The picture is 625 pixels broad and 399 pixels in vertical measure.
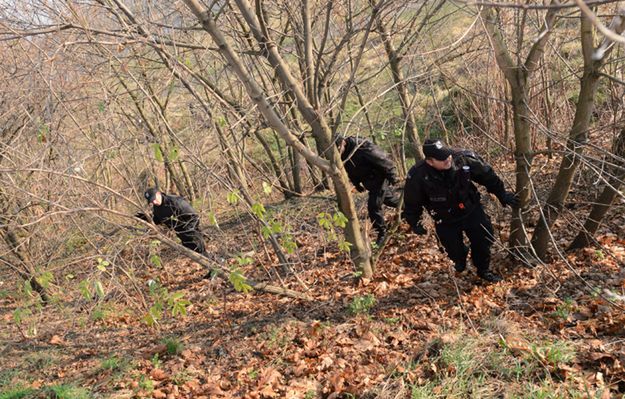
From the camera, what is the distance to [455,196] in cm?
447

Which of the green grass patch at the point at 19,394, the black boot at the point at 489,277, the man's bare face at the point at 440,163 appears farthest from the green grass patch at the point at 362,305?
the green grass patch at the point at 19,394

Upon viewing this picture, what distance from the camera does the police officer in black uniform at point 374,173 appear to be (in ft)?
19.4

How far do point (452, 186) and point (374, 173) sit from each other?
1888 mm

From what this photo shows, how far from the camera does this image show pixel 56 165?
5047mm

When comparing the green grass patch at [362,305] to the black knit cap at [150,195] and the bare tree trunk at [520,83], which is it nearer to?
the bare tree trunk at [520,83]

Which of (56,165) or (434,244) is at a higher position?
(56,165)

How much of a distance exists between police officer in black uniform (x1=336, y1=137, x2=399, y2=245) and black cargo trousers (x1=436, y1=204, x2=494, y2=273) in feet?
3.81

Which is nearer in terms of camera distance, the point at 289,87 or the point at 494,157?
the point at 289,87

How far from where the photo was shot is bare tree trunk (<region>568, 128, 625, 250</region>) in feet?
13.7

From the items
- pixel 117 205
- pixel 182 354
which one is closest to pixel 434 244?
pixel 182 354

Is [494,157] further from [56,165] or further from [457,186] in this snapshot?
[56,165]

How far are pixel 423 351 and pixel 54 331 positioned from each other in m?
5.70

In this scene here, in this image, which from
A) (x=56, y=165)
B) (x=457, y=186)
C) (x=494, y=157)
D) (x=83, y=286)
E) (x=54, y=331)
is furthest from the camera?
(x=494, y=157)

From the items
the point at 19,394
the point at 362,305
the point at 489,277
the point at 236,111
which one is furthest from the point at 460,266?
the point at 19,394
